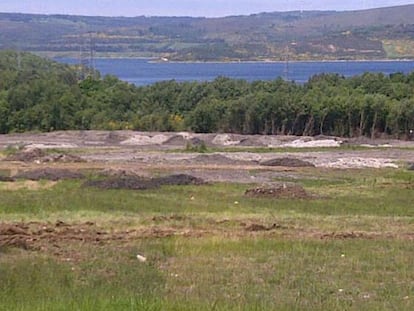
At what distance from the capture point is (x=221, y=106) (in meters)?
87.6

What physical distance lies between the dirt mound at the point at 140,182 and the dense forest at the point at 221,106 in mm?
44765

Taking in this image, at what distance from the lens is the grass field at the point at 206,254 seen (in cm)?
1127

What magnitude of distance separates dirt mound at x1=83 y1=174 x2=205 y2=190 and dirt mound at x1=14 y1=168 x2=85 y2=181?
3106 millimetres

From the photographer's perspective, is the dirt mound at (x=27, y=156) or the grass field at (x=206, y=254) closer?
the grass field at (x=206, y=254)

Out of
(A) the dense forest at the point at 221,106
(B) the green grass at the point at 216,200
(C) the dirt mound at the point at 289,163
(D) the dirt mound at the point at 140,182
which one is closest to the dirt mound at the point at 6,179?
(B) the green grass at the point at 216,200

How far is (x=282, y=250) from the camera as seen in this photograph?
56.1 feet

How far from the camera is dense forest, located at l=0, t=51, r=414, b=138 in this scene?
83375 millimetres

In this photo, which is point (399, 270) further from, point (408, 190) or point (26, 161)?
point (26, 161)

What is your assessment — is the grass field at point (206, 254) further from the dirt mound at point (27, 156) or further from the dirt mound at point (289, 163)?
the dirt mound at point (27, 156)

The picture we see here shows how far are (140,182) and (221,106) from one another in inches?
2016

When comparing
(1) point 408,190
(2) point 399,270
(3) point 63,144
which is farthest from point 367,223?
(3) point 63,144

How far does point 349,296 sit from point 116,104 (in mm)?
86124

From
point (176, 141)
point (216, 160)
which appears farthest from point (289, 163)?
point (176, 141)

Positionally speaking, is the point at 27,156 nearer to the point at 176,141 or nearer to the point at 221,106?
the point at 176,141
